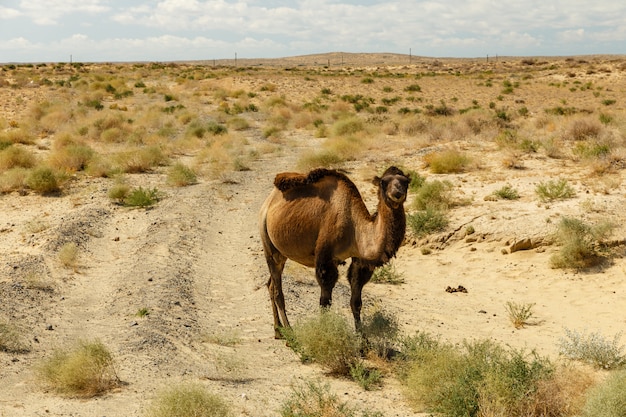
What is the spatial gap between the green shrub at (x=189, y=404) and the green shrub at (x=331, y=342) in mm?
1617

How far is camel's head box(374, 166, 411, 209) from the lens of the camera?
21.3ft

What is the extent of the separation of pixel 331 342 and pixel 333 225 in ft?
4.16

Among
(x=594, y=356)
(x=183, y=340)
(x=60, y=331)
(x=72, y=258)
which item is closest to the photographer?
(x=594, y=356)

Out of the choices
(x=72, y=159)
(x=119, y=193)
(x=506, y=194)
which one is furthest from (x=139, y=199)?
(x=506, y=194)

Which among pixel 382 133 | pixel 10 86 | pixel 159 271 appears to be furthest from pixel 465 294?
pixel 10 86

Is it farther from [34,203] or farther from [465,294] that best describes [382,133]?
[465,294]

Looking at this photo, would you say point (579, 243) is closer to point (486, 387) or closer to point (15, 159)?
point (486, 387)

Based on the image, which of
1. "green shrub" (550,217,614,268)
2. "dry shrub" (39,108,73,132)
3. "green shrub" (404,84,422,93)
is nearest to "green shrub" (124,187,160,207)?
"green shrub" (550,217,614,268)

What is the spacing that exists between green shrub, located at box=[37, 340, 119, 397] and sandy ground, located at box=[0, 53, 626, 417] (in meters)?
0.14

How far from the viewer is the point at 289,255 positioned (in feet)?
25.1

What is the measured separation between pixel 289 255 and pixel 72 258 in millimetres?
6089

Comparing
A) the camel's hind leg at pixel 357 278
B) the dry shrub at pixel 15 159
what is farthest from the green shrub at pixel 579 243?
the dry shrub at pixel 15 159

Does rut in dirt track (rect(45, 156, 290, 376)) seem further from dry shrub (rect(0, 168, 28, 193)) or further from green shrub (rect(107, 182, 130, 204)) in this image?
dry shrub (rect(0, 168, 28, 193))

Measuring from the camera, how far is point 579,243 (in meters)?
11.1
